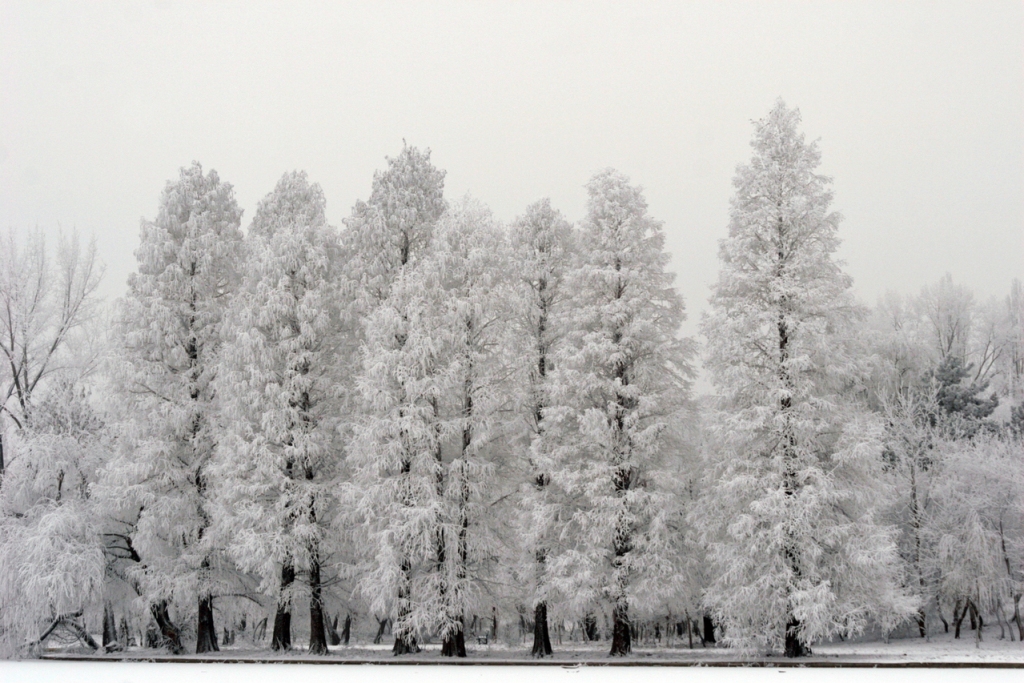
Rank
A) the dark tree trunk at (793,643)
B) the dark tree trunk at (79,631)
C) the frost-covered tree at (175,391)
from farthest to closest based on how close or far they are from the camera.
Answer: the dark tree trunk at (79,631)
the frost-covered tree at (175,391)
the dark tree trunk at (793,643)

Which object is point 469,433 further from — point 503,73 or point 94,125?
point 503,73

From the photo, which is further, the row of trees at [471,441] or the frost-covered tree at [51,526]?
the frost-covered tree at [51,526]

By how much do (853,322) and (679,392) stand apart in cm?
530

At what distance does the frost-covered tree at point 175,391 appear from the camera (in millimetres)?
24172

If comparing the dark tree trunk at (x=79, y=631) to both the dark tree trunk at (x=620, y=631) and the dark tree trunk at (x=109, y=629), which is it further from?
the dark tree trunk at (x=620, y=631)

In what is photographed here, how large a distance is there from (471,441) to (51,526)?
41.6 ft

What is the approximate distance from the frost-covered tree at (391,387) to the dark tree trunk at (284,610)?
2.51 metres

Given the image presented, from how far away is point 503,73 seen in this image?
91.9 m

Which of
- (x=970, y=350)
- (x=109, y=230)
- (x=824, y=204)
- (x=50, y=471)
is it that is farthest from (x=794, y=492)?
(x=109, y=230)

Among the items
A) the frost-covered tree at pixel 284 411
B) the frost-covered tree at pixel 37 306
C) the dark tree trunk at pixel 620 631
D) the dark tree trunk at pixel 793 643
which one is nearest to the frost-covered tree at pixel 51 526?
the frost-covered tree at pixel 37 306

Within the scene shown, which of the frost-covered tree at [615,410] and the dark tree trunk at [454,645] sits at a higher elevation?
the frost-covered tree at [615,410]

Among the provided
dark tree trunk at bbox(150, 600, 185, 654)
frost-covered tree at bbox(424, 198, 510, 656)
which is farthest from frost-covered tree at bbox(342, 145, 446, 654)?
dark tree trunk at bbox(150, 600, 185, 654)

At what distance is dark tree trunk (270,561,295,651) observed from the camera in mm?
24047

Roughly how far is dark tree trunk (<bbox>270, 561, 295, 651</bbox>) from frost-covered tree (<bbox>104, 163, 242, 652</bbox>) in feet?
7.02
